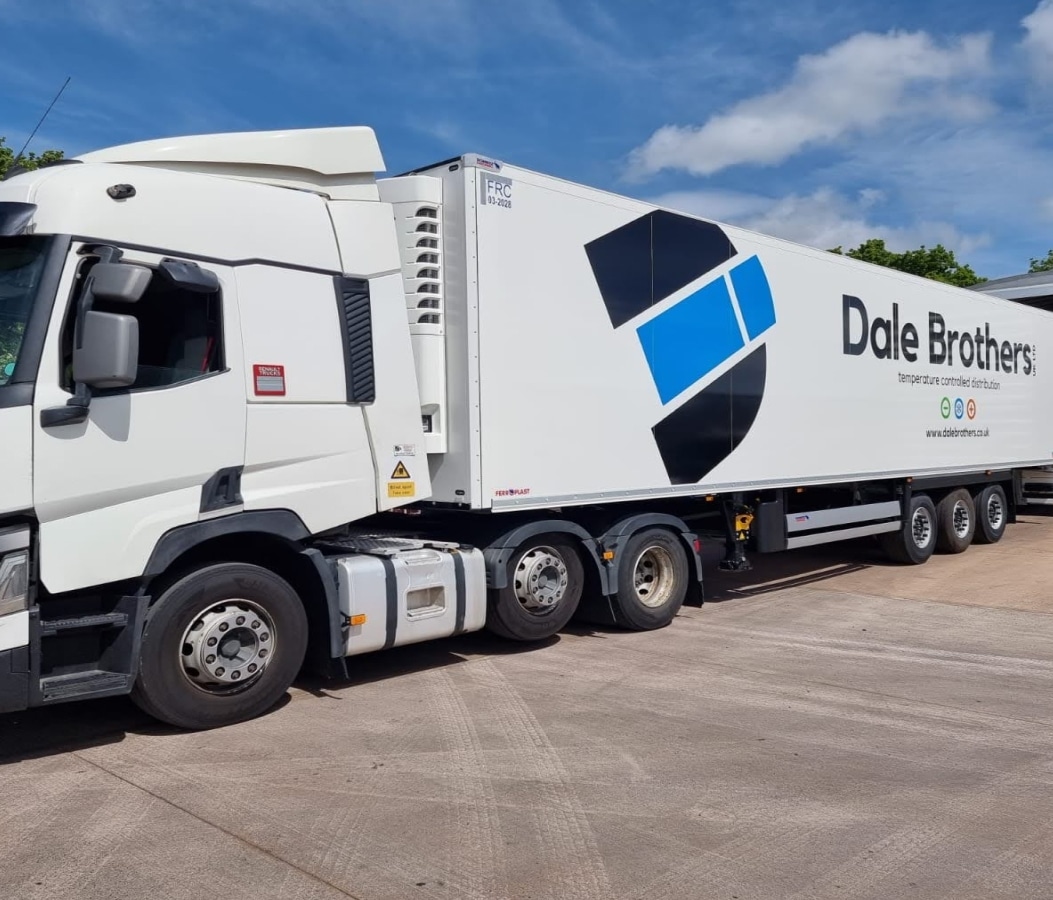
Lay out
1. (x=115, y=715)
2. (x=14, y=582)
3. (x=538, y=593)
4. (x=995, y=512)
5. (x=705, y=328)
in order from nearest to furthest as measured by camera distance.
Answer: (x=14, y=582)
(x=115, y=715)
(x=538, y=593)
(x=705, y=328)
(x=995, y=512)

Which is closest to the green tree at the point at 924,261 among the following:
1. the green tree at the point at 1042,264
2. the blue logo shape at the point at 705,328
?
the green tree at the point at 1042,264

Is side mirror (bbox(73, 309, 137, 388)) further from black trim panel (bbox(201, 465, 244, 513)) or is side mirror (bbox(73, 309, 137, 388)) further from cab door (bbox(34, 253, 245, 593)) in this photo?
black trim panel (bbox(201, 465, 244, 513))

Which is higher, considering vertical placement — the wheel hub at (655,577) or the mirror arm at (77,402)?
the mirror arm at (77,402)

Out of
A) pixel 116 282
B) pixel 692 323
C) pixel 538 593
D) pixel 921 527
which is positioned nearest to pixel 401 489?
pixel 538 593

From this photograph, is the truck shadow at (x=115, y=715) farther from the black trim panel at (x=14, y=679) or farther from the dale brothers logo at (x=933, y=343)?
the dale brothers logo at (x=933, y=343)

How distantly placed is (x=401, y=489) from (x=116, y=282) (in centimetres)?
228

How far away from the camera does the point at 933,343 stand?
39.7 ft

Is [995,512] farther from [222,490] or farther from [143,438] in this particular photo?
[143,438]

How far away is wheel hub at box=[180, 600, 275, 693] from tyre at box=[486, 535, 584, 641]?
6.69 feet

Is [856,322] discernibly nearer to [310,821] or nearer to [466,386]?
[466,386]

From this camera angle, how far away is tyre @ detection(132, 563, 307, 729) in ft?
17.6

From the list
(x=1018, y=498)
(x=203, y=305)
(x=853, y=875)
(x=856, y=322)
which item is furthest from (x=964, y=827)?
(x=1018, y=498)

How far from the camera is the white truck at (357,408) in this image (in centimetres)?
503

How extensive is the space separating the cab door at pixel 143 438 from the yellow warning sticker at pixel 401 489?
1139mm
